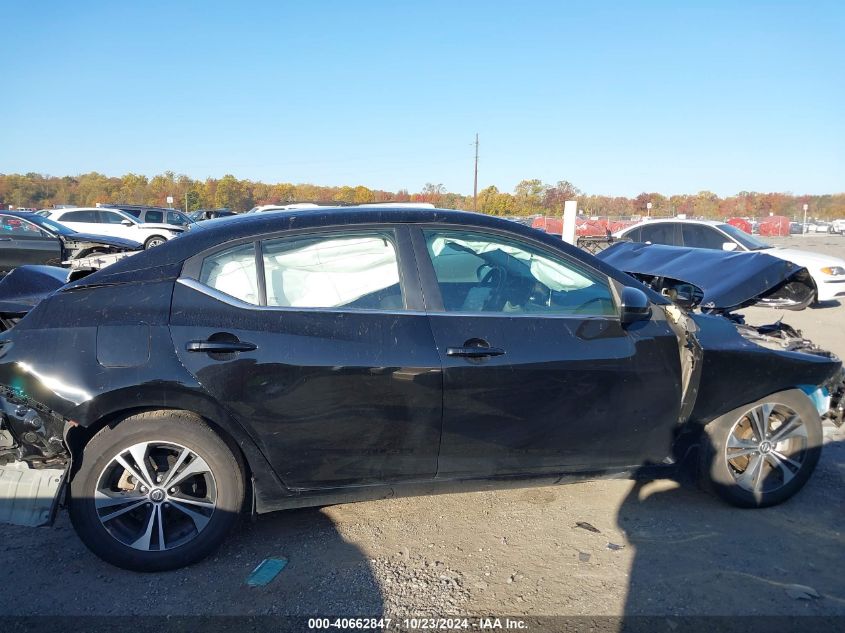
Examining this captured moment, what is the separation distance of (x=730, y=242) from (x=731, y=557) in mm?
9907

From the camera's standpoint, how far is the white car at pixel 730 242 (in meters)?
10.7

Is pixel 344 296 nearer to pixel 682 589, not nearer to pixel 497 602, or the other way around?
pixel 497 602

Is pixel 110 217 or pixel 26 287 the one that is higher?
pixel 110 217

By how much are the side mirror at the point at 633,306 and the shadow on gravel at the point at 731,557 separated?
1.16 meters

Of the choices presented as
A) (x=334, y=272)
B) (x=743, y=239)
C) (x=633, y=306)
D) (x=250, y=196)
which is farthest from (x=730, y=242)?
(x=250, y=196)

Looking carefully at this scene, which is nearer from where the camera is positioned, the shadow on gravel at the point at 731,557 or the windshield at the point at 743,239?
the shadow on gravel at the point at 731,557

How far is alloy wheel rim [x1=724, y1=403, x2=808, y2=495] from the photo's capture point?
3609 mm

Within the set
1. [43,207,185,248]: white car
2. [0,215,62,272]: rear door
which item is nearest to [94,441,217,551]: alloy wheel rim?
[0,215,62,272]: rear door

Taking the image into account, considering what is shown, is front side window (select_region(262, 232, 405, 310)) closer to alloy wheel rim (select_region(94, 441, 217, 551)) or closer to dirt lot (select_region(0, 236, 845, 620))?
alloy wheel rim (select_region(94, 441, 217, 551))

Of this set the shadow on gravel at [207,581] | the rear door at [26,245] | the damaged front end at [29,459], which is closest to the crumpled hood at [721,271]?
the shadow on gravel at [207,581]

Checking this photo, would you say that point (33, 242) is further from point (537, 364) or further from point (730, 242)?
point (730, 242)

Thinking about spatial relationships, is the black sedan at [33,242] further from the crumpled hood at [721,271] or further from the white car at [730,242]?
the white car at [730,242]

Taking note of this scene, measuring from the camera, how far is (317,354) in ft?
9.66

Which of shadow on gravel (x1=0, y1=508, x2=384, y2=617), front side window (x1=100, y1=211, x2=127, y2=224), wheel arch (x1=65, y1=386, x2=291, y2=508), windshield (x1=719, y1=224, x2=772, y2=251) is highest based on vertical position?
windshield (x1=719, y1=224, x2=772, y2=251)
